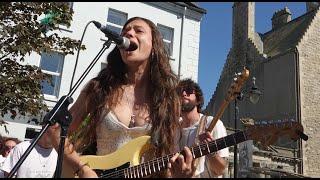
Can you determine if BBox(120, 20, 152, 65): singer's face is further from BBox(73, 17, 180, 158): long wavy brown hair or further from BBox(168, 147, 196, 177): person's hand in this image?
BBox(168, 147, 196, 177): person's hand

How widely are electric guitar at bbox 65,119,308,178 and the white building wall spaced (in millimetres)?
12324

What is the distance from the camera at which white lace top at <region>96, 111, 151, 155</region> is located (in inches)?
115

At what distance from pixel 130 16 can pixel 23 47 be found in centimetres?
951

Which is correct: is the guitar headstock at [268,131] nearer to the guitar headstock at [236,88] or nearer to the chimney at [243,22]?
the guitar headstock at [236,88]

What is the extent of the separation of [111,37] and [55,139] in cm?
86

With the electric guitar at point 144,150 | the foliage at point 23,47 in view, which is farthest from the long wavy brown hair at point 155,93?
the foliage at point 23,47

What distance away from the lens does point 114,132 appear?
2.93 m

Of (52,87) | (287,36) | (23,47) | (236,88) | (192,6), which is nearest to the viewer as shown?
(236,88)

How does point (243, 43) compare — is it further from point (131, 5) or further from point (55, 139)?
point (55, 139)

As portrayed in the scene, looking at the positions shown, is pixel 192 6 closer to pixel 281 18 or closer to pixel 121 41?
pixel 281 18

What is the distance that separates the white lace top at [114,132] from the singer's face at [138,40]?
483 millimetres

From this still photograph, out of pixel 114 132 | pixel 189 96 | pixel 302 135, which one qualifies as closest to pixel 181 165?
pixel 114 132

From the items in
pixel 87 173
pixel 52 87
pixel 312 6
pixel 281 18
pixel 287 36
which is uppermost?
pixel 312 6

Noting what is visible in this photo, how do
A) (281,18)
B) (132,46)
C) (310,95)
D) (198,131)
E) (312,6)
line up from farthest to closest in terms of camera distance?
(281,18) → (312,6) → (310,95) → (198,131) → (132,46)
